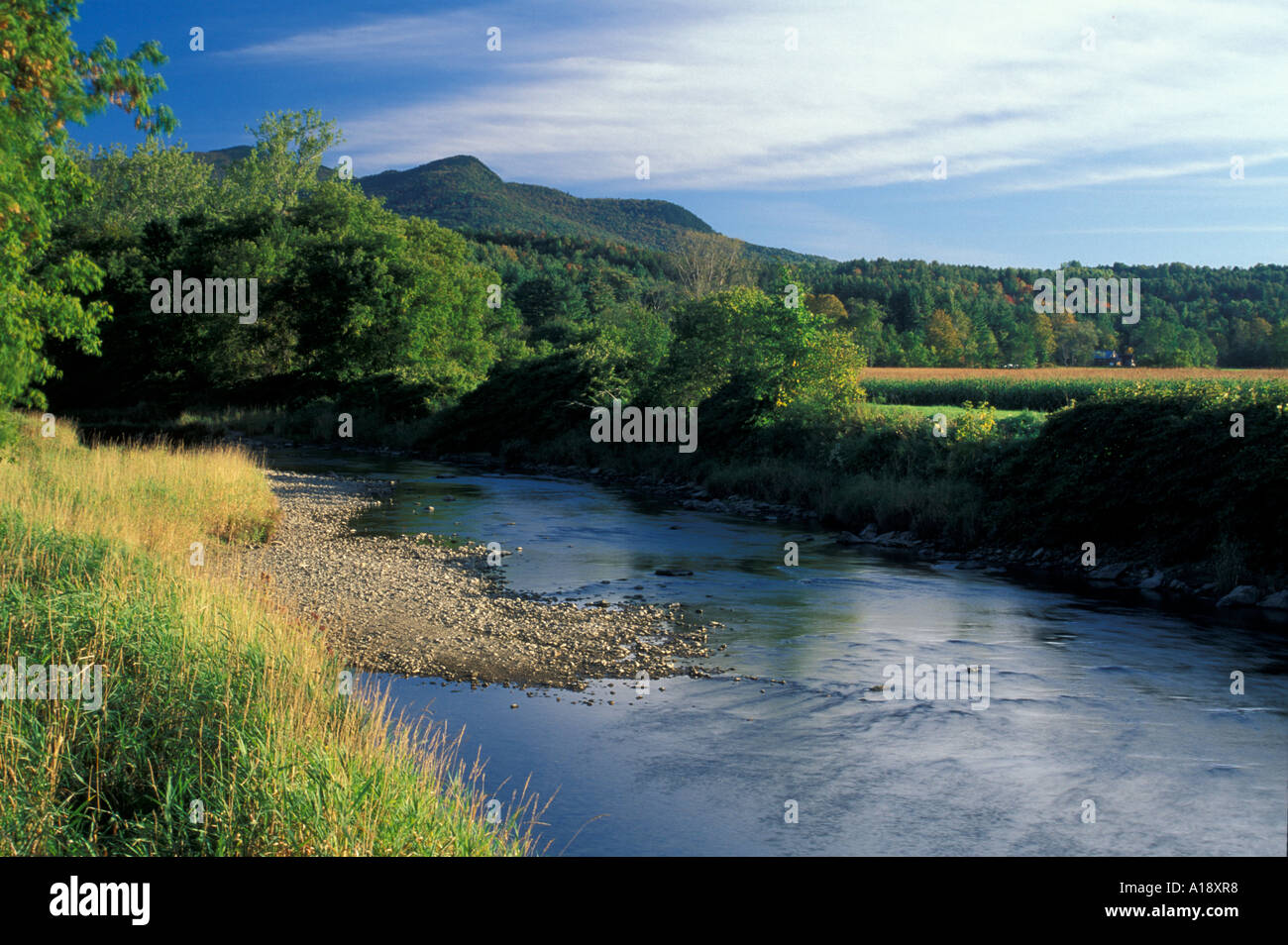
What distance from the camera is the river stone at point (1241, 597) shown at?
17.2 metres

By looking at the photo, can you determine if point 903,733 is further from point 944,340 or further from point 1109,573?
point 944,340

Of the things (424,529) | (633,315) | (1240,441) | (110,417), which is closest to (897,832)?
(1240,441)

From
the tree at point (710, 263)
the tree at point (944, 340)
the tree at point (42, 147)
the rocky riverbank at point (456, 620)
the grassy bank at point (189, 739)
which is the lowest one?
the rocky riverbank at point (456, 620)

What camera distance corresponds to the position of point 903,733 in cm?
1056

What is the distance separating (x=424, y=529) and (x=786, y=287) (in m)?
15.4

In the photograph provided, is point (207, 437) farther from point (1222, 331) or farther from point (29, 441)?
point (1222, 331)

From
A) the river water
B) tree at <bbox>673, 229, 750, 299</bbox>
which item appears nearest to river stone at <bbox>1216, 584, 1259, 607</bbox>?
the river water

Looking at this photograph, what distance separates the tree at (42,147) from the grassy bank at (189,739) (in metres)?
3.89

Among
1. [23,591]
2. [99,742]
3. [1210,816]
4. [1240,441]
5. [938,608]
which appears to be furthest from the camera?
[1240,441]

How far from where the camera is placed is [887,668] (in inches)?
513

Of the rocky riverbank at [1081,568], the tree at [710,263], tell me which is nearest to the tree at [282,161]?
the tree at [710,263]

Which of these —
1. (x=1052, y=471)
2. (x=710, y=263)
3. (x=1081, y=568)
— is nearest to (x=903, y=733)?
(x=1081, y=568)

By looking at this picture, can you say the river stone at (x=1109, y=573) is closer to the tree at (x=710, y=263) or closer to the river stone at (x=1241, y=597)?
the river stone at (x=1241, y=597)

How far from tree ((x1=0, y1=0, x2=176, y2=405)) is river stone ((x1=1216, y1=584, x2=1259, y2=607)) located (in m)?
19.1
